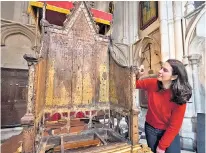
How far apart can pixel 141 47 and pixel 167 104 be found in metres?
4.10

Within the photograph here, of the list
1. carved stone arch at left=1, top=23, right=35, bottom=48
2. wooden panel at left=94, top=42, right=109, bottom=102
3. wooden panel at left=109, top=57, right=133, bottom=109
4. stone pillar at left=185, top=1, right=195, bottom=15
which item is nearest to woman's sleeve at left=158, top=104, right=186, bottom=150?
wooden panel at left=109, top=57, right=133, bottom=109

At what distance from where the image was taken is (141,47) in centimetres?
502

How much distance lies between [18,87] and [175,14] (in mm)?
4924

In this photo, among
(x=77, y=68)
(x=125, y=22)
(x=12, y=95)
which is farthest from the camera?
(x=125, y=22)

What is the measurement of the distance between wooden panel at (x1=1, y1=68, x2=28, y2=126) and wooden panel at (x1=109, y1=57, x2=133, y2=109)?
3617 millimetres

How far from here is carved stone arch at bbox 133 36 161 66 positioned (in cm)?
443

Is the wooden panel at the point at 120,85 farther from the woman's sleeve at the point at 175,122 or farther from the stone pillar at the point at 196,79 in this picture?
the stone pillar at the point at 196,79

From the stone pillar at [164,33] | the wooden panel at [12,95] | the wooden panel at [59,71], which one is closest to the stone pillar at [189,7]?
the stone pillar at [164,33]

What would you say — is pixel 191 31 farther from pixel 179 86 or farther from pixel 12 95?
pixel 12 95

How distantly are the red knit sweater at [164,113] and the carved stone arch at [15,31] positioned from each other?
14.5ft

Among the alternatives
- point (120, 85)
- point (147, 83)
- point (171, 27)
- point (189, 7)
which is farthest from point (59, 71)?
point (189, 7)

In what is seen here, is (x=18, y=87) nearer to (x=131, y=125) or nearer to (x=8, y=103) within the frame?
(x=8, y=103)

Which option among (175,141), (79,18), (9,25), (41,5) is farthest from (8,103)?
A: (175,141)

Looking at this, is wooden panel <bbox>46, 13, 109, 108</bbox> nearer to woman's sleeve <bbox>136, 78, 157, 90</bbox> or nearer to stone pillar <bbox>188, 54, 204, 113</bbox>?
woman's sleeve <bbox>136, 78, 157, 90</bbox>
